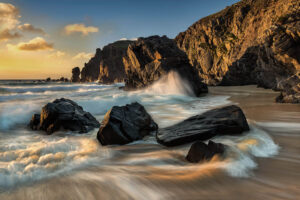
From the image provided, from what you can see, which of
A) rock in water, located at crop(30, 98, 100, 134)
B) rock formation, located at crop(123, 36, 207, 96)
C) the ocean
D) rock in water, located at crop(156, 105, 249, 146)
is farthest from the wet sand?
rock formation, located at crop(123, 36, 207, 96)

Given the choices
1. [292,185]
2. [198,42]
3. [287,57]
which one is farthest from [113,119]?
[198,42]

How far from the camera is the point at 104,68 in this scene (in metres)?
88.4

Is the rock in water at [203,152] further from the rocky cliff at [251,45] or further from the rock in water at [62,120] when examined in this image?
the rocky cliff at [251,45]

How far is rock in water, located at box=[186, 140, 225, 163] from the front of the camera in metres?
2.15

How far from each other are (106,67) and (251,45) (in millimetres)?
70292

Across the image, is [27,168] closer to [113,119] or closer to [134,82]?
[113,119]

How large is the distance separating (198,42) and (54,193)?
56.2 m

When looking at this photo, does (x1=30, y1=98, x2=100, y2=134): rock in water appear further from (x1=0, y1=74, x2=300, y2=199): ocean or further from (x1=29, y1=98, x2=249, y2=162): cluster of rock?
(x1=0, y1=74, x2=300, y2=199): ocean

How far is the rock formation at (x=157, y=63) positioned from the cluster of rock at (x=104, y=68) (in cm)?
6670

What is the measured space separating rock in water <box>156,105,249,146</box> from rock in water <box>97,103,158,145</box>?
43cm

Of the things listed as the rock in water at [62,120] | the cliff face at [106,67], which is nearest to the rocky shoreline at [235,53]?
the rock in water at [62,120]

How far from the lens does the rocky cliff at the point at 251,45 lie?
23.5 ft

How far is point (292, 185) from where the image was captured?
163 cm

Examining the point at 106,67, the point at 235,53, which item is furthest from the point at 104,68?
the point at 235,53
